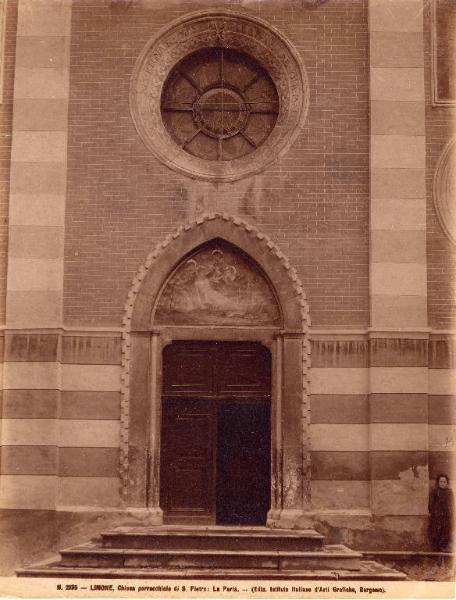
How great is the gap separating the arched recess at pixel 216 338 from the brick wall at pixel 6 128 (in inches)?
76.8

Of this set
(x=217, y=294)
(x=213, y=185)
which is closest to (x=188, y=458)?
(x=217, y=294)

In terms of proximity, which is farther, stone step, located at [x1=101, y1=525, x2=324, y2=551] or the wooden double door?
the wooden double door

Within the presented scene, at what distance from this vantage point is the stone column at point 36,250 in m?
16.5

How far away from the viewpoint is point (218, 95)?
17.8 meters

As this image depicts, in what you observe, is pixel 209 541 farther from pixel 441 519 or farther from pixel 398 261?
pixel 398 261

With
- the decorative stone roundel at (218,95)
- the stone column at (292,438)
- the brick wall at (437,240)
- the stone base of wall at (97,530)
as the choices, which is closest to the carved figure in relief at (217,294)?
the stone column at (292,438)

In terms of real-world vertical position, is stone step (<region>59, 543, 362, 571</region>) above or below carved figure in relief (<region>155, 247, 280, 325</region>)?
below

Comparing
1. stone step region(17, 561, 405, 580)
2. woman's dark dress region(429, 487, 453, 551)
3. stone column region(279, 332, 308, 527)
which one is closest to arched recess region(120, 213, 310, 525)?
stone column region(279, 332, 308, 527)

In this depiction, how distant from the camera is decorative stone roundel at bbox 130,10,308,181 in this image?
1736cm

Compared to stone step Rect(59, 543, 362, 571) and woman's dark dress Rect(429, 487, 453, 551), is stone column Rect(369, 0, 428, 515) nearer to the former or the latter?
woman's dark dress Rect(429, 487, 453, 551)

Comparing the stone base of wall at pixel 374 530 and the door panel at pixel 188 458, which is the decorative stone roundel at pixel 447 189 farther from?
the door panel at pixel 188 458

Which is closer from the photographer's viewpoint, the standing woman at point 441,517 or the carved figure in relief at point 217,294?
the standing woman at point 441,517

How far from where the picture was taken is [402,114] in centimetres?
1716

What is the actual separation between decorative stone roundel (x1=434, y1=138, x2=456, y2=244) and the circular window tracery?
2663mm
